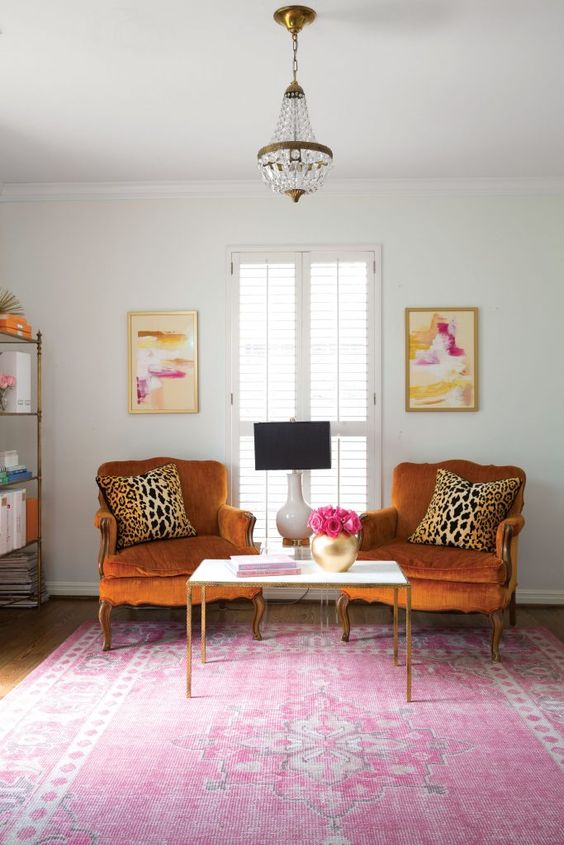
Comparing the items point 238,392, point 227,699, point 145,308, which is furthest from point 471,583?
point 145,308

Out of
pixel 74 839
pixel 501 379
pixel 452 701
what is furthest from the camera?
pixel 501 379

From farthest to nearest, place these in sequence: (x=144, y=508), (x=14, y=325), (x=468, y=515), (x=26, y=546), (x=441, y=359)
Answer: (x=441, y=359)
(x=26, y=546)
(x=14, y=325)
(x=144, y=508)
(x=468, y=515)

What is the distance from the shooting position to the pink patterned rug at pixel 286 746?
88.4 inches

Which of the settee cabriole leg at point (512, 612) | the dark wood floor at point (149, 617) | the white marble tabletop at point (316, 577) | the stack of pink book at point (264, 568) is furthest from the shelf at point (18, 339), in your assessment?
the settee cabriole leg at point (512, 612)

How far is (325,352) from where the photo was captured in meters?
4.98

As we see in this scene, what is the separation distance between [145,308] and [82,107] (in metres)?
1.54

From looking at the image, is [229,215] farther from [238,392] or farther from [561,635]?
[561,635]

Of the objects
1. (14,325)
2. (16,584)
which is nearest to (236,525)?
(16,584)

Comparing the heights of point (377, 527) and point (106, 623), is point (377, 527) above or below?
above

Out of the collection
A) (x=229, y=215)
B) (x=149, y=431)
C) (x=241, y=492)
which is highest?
(x=229, y=215)

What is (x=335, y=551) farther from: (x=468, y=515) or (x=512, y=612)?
(x=512, y=612)

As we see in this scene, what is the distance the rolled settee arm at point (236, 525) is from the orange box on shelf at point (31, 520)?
126 cm

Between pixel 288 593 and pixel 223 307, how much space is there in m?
1.99

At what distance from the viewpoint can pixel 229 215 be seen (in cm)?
502
